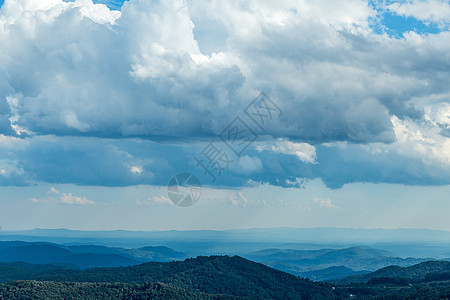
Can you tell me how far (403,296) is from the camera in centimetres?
19438

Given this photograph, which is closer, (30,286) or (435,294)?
(435,294)

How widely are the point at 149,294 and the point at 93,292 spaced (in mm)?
22200

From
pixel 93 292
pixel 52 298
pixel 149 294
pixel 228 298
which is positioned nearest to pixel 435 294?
pixel 228 298

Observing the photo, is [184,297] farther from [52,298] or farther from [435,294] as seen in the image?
[435,294]

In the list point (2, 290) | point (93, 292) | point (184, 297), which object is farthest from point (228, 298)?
point (2, 290)

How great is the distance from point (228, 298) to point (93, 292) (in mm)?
50024

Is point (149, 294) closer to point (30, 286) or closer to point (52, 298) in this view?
point (52, 298)

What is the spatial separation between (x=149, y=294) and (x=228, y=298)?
29.4 meters

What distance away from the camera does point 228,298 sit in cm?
19788

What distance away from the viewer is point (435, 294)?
613ft

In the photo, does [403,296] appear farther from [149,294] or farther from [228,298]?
[149,294]

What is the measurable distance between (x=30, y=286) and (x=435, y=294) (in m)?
147

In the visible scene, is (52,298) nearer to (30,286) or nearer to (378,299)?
(30,286)

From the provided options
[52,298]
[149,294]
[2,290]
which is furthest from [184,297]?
[2,290]
